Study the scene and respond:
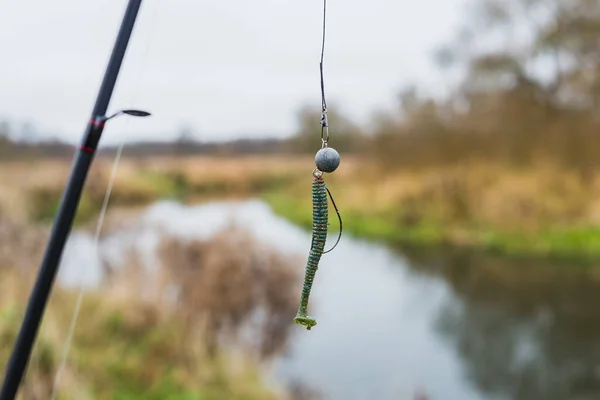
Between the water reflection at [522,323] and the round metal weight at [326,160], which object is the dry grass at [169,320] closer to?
the water reflection at [522,323]

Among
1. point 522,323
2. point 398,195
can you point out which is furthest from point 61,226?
point 398,195

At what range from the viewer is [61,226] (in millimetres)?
471

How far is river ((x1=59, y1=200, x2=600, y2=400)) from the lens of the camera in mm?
2564

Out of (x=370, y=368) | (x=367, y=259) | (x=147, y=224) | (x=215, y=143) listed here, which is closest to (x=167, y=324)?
(x=147, y=224)

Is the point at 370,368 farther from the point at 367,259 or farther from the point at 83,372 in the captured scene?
the point at 83,372

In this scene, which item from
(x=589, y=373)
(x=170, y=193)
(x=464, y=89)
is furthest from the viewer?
(x=464, y=89)

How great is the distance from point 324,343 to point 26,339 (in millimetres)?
2360

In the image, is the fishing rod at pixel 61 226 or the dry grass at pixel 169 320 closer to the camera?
the fishing rod at pixel 61 226

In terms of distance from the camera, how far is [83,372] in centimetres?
219

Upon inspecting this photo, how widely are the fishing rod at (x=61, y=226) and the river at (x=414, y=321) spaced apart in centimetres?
205

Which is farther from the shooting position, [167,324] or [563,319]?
[563,319]

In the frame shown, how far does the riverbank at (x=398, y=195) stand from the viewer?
2.95 meters

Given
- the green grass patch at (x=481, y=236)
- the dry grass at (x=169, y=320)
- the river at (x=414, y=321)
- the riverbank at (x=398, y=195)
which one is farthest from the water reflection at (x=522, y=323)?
the dry grass at (x=169, y=320)

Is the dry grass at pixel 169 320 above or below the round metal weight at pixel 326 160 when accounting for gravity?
below
